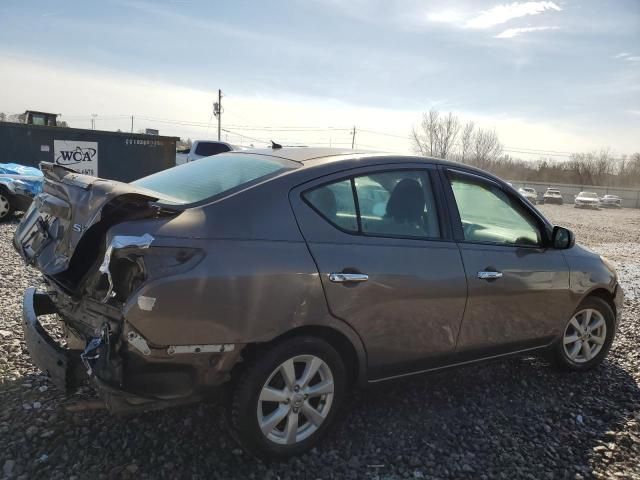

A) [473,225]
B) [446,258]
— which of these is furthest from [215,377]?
[473,225]

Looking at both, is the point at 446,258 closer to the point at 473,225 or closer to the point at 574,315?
the point at 473,225

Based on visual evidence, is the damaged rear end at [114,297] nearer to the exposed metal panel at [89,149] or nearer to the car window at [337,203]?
the car window at [337,203]

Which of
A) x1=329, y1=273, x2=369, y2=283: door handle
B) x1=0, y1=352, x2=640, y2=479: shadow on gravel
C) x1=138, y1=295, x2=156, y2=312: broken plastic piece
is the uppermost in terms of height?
x1=329, y1=273, x2=369, y2=283: door handle

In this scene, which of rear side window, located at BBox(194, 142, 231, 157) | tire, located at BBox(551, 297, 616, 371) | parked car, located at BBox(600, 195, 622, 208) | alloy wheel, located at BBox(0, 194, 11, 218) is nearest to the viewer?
tire, located at BBox(551, 297, 616, 371)

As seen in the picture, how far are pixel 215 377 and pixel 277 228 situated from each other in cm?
80

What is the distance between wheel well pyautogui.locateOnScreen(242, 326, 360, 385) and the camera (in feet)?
8.30

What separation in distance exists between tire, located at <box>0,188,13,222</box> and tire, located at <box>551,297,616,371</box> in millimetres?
9656

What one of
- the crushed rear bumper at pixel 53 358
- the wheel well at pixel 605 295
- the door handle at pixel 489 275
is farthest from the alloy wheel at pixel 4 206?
the wheel well at pixel 605 295

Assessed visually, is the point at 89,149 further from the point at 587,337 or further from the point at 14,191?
the point at 587,337

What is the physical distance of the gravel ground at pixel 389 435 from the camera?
2621 mm

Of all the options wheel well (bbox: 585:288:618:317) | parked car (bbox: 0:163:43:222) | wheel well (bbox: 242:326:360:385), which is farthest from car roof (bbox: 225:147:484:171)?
parked car (bbox: 0:163:43:222)

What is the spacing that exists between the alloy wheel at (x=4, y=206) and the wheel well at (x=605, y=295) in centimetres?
982

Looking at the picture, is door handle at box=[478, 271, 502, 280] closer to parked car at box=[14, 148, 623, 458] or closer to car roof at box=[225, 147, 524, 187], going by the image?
parked car at box=[14, 148, 623, 458]

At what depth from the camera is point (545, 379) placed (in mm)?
4062
